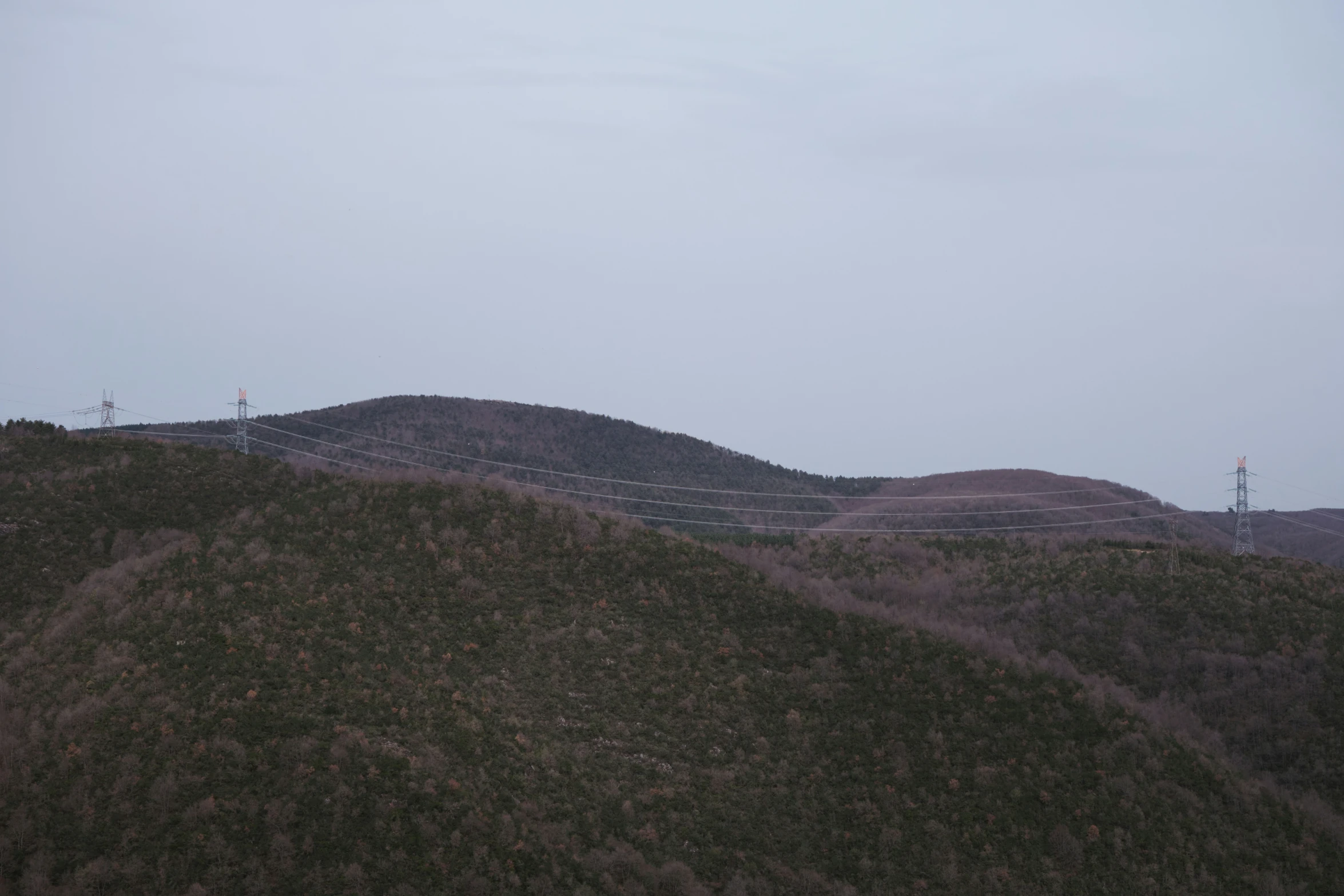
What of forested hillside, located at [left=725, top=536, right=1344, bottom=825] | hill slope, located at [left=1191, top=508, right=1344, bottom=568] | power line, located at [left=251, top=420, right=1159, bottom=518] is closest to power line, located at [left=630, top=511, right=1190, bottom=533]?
power line, located at [left=251, top=420, right=1159, bottom=518]

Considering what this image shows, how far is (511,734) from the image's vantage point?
23.7 meters

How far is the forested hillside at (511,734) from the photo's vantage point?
62.0 ft

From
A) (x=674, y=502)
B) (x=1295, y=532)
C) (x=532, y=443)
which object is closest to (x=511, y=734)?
(x=674, y=502)

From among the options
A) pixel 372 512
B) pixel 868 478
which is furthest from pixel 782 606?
pixel 868 478

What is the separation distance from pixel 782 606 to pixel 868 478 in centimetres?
7002

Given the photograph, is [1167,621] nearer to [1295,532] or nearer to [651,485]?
[651,485]

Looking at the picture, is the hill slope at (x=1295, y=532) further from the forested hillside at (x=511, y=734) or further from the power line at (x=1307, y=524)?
the forested hillside at (x=511, y=734)

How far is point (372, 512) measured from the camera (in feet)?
114

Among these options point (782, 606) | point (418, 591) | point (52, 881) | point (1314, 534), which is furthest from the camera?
point (1314, 534)

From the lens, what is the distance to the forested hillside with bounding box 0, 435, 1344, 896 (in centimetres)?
1891

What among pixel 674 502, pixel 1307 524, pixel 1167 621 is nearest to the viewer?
pixel 1167 621

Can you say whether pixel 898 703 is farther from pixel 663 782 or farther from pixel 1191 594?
pixel 1191 594

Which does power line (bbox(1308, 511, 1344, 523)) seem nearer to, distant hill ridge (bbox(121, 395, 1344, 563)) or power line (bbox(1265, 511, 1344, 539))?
power line (bbox(1265, 511, 1344, 539))

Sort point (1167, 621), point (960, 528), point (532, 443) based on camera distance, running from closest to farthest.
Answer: point (1167, 621) < point (960, 528) < point (532, 443)
